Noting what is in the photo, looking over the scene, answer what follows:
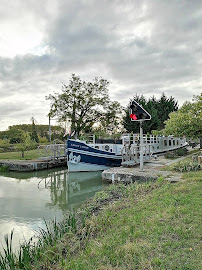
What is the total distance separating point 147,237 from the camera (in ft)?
11.0

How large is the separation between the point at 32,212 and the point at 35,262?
12.7 ft

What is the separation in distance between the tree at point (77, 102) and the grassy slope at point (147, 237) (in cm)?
2056

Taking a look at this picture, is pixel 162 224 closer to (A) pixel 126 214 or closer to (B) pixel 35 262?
(A) pixel 126 214

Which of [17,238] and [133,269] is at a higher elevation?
[133,269]

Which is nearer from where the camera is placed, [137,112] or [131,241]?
[131,241]

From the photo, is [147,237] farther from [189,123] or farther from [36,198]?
[189,123]

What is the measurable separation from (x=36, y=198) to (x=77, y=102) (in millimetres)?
17743

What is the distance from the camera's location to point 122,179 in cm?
898

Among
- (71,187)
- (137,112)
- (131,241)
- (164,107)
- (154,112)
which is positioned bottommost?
(71,187)

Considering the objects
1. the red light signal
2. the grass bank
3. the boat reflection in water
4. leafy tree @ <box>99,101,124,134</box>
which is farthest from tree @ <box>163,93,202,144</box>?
leafy tree @ <box>99,101,124,134</box>

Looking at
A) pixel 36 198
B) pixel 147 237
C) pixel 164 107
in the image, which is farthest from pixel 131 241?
pixel 164 107

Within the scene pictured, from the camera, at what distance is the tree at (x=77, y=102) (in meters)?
24.8

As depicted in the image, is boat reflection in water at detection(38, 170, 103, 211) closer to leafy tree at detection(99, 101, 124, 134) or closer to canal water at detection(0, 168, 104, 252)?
canal water at detection(0, 168, 104, 252)

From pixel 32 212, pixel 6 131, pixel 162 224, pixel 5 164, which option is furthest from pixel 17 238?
pixel 6 131
